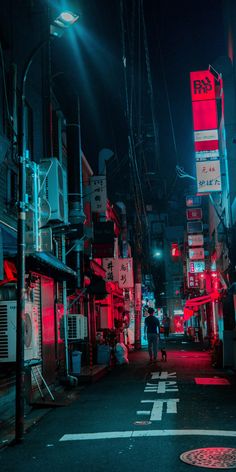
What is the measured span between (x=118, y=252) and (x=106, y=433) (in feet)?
88.5

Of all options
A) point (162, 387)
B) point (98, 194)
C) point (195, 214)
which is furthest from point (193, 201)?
point (162, 387)

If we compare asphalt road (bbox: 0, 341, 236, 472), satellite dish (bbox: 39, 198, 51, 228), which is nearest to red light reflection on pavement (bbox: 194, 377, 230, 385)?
asphalt road (bbox: 0, 341, 236, 472)

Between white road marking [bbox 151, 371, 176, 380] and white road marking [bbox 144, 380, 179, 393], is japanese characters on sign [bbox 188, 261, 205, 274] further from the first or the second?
white road marking [bbox 144, 380, 179, 393]

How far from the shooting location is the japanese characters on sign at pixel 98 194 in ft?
73.5

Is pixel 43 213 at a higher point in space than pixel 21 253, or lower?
higher

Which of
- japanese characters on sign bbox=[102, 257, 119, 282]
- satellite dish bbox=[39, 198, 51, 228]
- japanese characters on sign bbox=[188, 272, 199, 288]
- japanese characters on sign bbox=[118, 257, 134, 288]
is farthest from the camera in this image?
japanese characters on sign bbox=[188, 272, 199, 288]

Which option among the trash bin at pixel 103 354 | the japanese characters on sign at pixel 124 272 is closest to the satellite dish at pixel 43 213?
the trash bin at pixel 103 354

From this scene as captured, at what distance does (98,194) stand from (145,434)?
15178 mm

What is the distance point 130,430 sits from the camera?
9.02m

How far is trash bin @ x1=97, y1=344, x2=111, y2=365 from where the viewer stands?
21422 mm

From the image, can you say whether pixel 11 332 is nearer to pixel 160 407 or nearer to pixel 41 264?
pixel 41 264

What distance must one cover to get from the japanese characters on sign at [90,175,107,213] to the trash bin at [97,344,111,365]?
5830mm

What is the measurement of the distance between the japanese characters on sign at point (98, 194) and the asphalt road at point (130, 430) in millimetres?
9327

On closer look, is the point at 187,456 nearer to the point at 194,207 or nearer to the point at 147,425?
the point at 147,425
